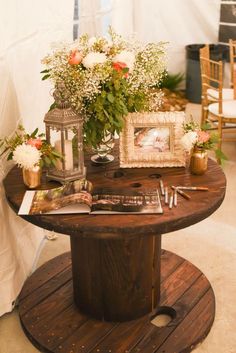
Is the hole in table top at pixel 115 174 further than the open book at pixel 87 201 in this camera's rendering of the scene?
Yes

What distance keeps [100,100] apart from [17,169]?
1.58 feet

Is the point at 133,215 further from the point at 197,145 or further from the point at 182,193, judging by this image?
the point at 197,145

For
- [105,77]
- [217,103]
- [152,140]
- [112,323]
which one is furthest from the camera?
[217,103]

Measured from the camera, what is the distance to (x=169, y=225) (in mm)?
1513

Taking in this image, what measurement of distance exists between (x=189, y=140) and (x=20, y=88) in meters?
0.78

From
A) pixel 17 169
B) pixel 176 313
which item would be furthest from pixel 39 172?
pixel 176 313

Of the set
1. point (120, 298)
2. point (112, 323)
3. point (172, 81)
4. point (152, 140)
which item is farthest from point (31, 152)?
point (172, 81)

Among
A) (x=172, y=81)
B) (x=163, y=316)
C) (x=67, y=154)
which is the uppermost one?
(x=67, y=154)

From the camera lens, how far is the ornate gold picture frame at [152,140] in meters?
1.83

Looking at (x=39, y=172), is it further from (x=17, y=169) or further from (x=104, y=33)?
(x=104, y=33)

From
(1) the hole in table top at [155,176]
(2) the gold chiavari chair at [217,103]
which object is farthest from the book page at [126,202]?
(2) the gold chiavari chair at [217,103]

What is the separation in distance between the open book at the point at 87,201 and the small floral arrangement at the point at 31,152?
0.36 feet

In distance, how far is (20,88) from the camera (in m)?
2.01

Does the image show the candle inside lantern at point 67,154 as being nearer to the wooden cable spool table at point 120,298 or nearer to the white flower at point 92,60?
the wooden cable spool table at point 120,298
